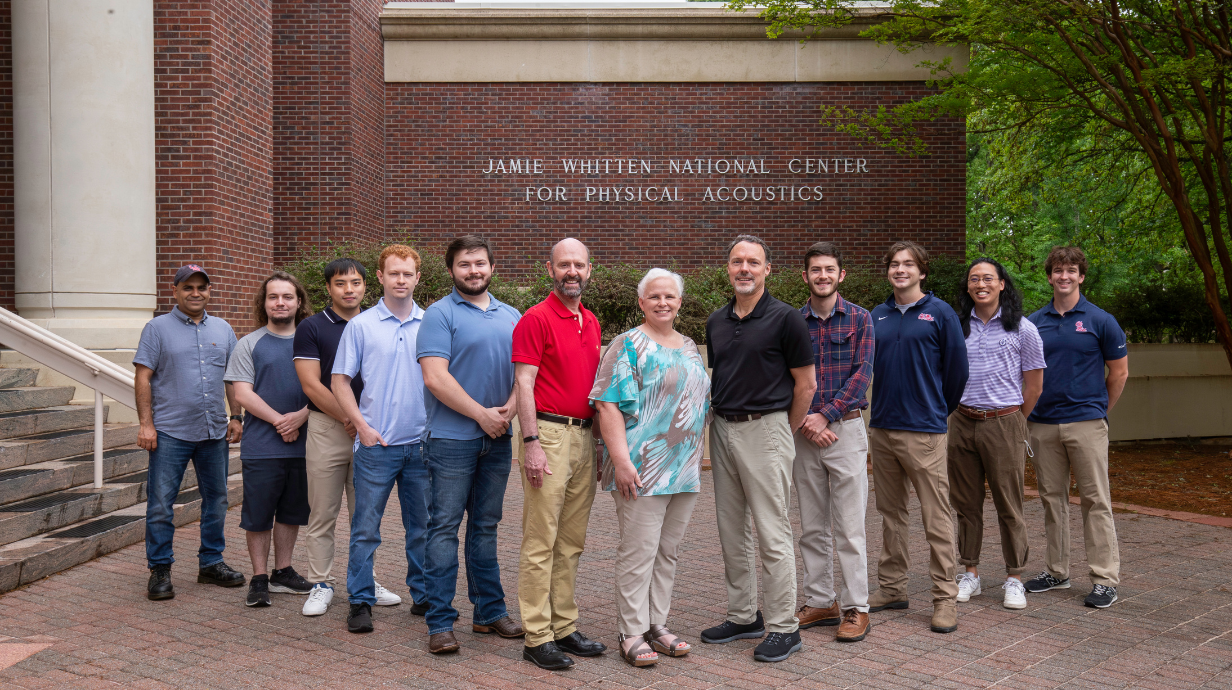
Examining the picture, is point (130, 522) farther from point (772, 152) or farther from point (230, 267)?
point (772, 152)

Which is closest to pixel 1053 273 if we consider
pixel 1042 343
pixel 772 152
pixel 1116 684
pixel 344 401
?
pixel 1042 343

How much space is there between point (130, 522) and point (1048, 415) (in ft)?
19.7

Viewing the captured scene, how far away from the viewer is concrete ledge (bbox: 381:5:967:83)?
14805 mm

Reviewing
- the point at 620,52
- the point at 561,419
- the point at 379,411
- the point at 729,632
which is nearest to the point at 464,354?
the point at 561,419

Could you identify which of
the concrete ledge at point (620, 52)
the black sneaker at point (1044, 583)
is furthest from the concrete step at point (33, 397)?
the concrete ledge at point (620, 52)

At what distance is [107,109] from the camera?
9445mm

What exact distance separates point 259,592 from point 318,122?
10147 mm

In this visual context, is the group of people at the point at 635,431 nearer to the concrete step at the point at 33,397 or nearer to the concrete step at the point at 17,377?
the concrete step at the point at 33,397

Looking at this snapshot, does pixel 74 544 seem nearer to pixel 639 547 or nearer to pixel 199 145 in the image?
pixel 639 547

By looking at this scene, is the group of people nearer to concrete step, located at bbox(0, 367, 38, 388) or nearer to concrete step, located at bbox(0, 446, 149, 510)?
concrete step, located at bbox(0, 446, 149, 510)

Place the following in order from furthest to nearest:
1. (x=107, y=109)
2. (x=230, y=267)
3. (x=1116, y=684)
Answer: (x=230, y=267) → (x=107, y=109) → (x=1116, y=684)

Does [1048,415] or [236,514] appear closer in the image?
[1048,415]

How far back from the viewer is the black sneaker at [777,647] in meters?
4.32

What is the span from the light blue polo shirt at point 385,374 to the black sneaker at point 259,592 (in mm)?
1046
